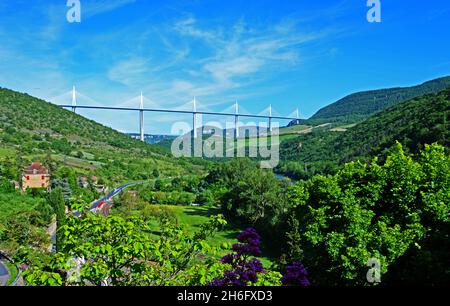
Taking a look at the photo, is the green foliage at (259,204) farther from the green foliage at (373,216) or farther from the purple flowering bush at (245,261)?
the purple flowering bush at (245,261)

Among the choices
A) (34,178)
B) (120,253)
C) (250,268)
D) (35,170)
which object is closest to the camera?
(120,253)

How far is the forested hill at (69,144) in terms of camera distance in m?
51.8

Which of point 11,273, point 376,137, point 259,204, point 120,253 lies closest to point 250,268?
point 120,253

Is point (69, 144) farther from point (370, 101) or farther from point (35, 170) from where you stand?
point (370, 101)

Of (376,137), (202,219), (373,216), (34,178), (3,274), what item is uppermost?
(376,137)

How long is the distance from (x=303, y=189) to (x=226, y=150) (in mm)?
89599

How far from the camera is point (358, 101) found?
141 meters

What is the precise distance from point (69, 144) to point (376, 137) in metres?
47.7

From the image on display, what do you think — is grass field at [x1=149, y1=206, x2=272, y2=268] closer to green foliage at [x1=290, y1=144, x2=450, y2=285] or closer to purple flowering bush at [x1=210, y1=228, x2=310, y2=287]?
green foliage at [x1=290, y1=144, x2=450, y2=285]

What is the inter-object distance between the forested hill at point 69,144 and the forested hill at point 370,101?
2357 inches

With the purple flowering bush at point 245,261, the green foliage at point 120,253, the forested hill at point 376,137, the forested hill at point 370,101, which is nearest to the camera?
the green foliage at point 120,253

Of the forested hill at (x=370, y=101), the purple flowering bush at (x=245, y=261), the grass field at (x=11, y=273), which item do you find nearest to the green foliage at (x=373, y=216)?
the purple flowering bush at (x=245, y=261)

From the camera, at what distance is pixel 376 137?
58.8m

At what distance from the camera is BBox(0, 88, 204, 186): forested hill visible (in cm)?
5181
